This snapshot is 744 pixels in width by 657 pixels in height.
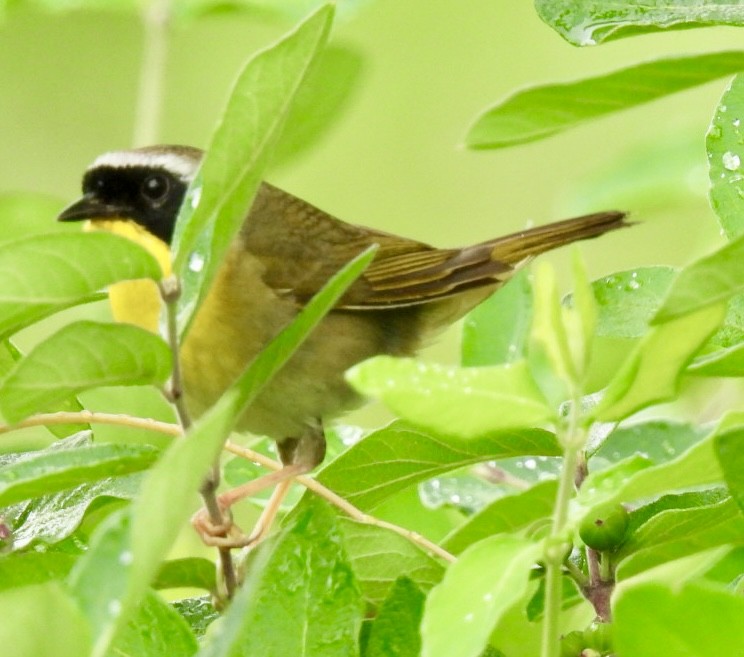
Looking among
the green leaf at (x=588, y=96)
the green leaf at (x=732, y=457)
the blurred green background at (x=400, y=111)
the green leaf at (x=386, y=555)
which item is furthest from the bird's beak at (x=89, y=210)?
the blurred green background at (x=400, y=111)

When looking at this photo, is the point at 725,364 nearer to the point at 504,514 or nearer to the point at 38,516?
the point at 504,514

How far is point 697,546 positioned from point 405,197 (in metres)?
7.06

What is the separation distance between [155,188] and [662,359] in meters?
2.01

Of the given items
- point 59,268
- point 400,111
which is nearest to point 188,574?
point 59,268

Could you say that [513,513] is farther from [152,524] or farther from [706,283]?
[152,524]

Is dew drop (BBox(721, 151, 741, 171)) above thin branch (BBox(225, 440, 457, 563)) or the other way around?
above

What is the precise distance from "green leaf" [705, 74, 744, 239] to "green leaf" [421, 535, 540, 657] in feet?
2.09

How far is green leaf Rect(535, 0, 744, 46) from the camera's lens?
1330mm

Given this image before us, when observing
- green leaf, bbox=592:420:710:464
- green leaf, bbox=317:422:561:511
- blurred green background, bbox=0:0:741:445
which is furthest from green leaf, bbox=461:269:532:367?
blurred green background, bbox=0:0:741:445

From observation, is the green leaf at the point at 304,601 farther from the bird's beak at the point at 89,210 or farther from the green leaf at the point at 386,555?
the bird's beak at the point at 89,210

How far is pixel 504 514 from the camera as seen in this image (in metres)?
1.40

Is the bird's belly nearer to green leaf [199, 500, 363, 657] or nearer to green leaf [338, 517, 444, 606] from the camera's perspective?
green leaf [338, 517, 444, 606]

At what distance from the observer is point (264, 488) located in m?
2.27

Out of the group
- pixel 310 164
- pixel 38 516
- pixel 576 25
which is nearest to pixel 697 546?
pixel 576 25
